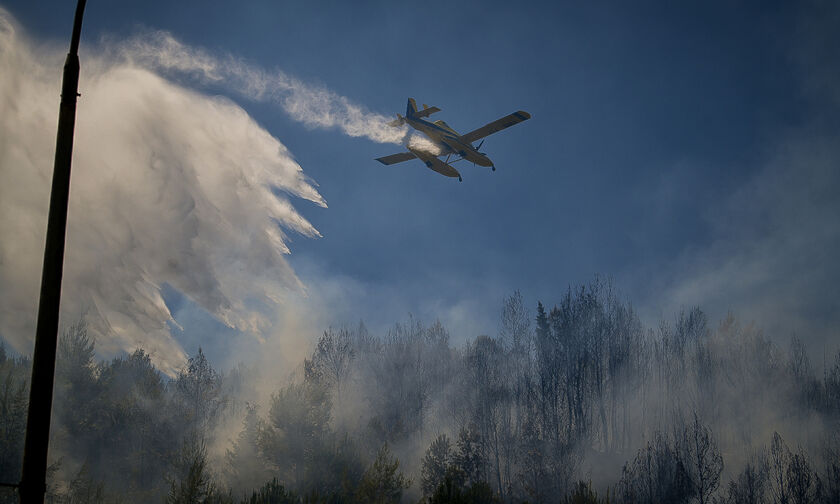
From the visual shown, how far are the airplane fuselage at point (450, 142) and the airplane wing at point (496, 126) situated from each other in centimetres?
92

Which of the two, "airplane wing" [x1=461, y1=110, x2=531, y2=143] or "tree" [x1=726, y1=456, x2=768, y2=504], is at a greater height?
"airplane wing" [x1=461, y1=110, x2=531, y2=143]

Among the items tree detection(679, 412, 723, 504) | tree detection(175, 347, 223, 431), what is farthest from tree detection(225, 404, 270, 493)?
tree detection(679, 412, 723, 504)

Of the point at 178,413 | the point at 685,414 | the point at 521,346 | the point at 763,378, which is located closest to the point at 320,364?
the point at 178,413

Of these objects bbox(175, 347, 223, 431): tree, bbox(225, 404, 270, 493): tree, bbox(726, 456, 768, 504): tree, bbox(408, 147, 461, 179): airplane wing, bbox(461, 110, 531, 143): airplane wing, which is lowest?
bbox(726, 456, 768, 504): tree

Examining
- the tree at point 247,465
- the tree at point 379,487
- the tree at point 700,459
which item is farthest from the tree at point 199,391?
the tree at point 700,459

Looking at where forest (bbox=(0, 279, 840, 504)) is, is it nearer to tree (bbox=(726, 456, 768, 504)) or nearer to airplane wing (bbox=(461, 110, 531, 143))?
tree (bbox=(726, 456, 768, 504))

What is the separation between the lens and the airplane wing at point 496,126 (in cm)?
4075

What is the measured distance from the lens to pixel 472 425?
67000 mm

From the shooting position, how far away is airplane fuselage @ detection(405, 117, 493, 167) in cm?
3988

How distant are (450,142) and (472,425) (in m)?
39.2

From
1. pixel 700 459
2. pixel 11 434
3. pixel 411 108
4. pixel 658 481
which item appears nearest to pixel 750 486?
pixel 700 459

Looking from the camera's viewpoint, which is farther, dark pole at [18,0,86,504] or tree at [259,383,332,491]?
tree at [259,383,332,491]

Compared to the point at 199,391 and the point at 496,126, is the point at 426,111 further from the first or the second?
the point at 199,391

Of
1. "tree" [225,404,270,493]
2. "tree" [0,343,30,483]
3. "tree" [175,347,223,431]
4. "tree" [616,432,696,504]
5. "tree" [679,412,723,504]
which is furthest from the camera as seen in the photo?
"tree" [175,347,223,431]
